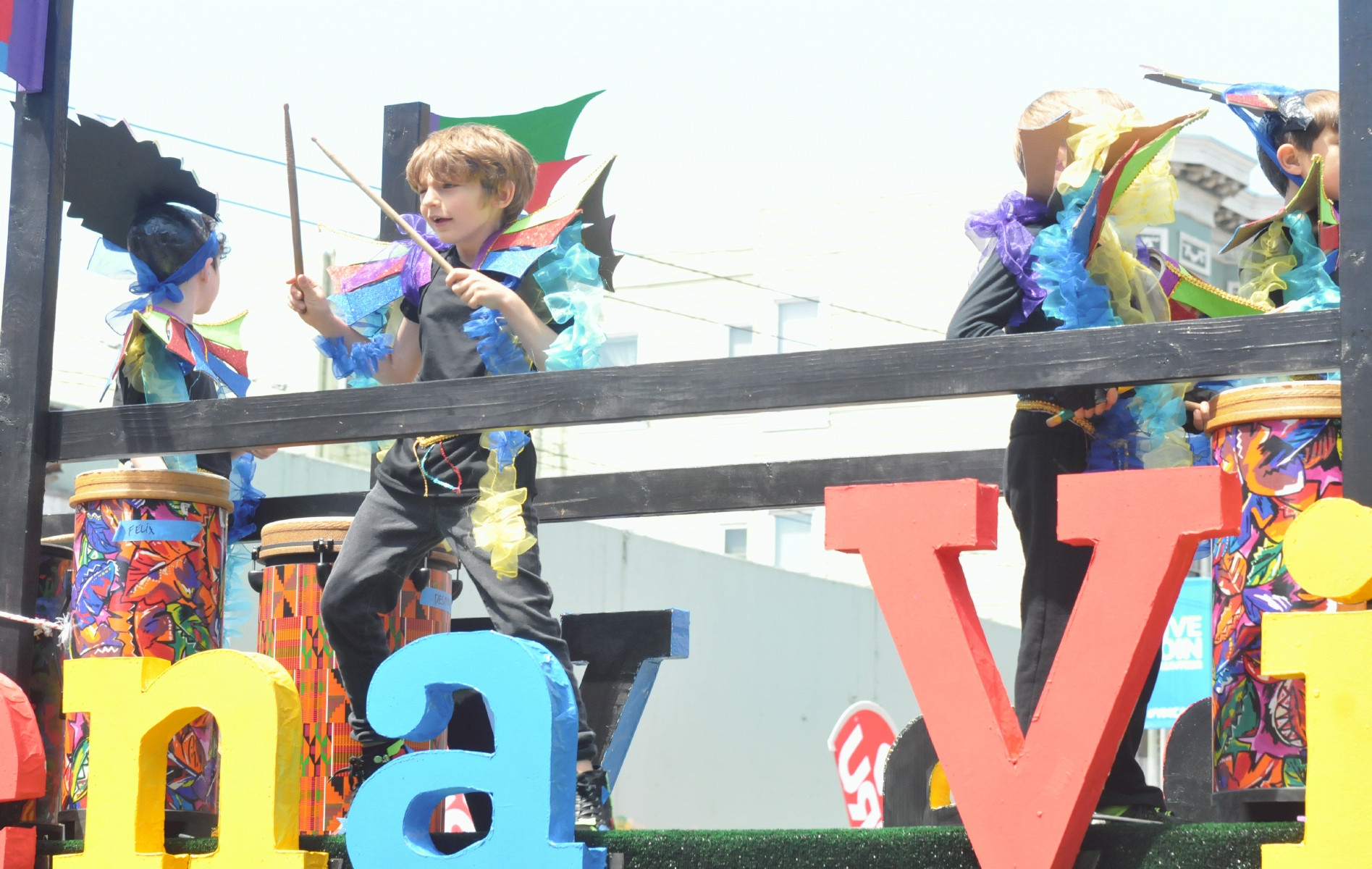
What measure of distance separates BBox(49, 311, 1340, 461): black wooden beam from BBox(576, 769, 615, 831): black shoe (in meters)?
0.86

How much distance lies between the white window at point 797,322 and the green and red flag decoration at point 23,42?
23.0 meters

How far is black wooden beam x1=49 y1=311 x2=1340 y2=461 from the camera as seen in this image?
2420 mm

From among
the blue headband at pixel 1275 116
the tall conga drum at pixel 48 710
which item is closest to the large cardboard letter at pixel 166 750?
the tall conga drum at pixel 48 710

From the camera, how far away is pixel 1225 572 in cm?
295

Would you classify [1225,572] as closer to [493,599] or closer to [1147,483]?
[1147,483]

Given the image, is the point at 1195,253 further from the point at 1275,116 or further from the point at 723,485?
the point at 1275,116

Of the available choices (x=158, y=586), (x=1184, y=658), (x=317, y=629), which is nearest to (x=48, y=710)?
(x=158, y=586)

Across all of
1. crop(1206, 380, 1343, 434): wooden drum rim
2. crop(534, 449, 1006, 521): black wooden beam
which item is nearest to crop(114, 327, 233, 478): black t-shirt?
crop(534, 449, 1006, 521): black wooden beam

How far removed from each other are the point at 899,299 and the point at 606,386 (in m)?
23.6

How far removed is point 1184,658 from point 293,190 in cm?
1272

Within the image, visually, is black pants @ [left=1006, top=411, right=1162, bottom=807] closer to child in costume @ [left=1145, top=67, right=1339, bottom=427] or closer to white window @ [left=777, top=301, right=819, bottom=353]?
child in costume @ [left=1145, top=67, right=1339, bottom=427]

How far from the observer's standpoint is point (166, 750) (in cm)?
294

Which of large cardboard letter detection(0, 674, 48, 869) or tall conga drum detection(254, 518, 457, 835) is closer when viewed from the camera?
large cardboard letter detection(0, 674, 48, 869)

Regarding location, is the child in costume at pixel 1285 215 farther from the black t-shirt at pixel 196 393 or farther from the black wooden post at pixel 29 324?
the black t-shirt at pixel 196 393
